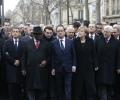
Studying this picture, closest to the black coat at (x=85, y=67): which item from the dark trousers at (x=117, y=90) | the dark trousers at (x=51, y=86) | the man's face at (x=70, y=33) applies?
the man's face at (x=70, y=33)

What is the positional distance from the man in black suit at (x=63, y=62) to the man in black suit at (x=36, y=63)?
269mm

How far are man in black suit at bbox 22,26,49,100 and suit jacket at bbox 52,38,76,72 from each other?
0.77ft

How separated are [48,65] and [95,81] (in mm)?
1491

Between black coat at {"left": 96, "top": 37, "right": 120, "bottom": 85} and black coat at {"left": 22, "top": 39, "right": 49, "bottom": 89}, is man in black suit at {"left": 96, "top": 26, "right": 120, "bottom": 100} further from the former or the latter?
black coat at {"left": 22, "top": 39, "right": 49, "bottom": 89}

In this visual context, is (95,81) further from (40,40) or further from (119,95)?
(40,40)

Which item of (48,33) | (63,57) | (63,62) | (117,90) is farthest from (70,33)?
(117,90)

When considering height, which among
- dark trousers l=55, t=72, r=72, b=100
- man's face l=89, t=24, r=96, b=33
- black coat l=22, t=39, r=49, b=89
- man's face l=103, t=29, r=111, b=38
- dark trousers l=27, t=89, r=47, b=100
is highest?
man's face l=89, t=24, r=96, b=33

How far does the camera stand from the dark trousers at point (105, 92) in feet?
44.3

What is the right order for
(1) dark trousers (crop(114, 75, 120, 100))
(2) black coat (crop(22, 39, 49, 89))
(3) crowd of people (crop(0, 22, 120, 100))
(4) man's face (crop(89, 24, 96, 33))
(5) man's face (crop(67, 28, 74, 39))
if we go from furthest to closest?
(4) man's face (crop(89, 24, 96, 33))
(1) dark trousers (crop(114, 75, 120, 100))
(5) man's face (crop(67, 28, 74, 39))
(3) crowd of people (crop(0, 22, 120, 100))
(2) black coat (crop(22, 39, 49, 89))

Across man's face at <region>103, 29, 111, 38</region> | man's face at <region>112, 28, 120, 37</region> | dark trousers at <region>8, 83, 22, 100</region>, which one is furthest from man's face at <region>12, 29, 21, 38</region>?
man's face at <region>112, 28, 120, 37</region>

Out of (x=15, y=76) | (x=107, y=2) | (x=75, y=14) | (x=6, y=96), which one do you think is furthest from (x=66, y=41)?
(x=75, y=14)

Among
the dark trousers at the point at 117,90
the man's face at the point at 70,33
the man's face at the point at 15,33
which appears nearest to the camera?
the man's face at the point at 15,33

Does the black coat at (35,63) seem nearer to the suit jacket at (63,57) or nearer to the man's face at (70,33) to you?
the suit jacket at (63,57)

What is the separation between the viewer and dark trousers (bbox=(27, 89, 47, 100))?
525 inches
